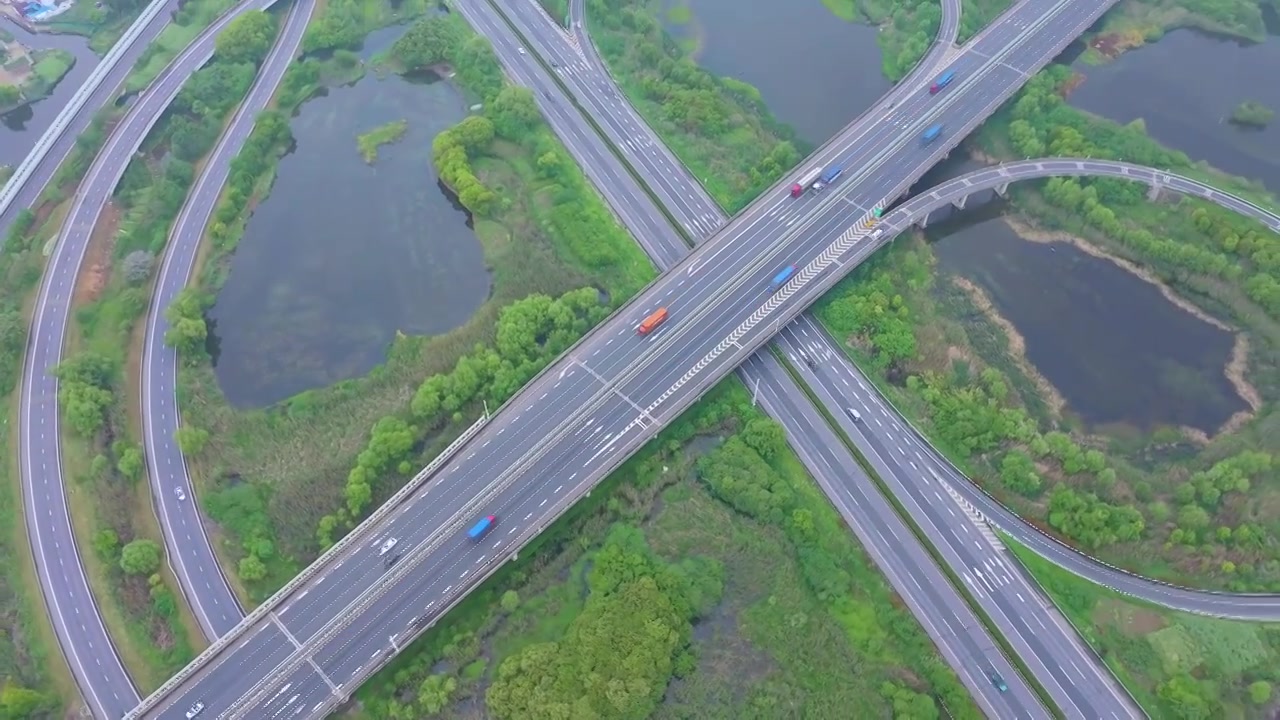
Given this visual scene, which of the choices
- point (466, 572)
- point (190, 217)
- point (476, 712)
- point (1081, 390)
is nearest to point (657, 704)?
point (476, 712)

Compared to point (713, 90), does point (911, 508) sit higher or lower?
lower

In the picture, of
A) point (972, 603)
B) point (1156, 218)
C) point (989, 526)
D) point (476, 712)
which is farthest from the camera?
point (1156, 218)

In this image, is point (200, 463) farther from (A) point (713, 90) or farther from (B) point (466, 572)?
(A) point (713, 90)

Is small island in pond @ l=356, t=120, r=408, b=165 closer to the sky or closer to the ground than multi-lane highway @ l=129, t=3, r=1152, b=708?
closer to the sky

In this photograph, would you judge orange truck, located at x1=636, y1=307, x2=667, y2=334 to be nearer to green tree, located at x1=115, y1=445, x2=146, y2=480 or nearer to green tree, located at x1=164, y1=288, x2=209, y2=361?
green tree, located at x1=164, y1=288, x2=209, y2=361

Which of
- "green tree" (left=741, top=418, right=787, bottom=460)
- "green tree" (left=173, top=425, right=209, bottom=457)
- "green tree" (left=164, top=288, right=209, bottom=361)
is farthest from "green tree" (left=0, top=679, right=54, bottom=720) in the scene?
"green tree" (left=741, top=418, right=787, bottom=460)

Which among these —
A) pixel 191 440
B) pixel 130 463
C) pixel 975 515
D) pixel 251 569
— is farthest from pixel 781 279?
pixel 130 463

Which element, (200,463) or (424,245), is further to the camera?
(424,245)

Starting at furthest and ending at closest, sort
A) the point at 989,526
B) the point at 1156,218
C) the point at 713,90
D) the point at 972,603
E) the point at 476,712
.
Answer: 1. the point at 713,90
2. the point at 1156,218
3. the point at 989,526
4. the point at 972,603
5. the point at 476,712

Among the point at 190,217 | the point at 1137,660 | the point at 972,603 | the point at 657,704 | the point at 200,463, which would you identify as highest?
the point at 190,217
